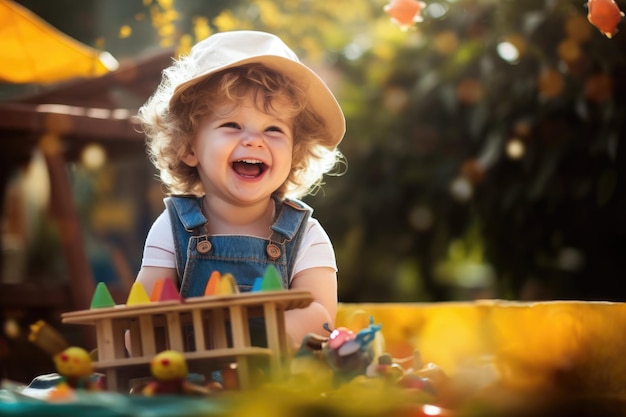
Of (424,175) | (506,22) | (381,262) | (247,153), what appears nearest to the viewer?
(247,153)

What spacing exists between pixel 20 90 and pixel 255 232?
322 centimetres

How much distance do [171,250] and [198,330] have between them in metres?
0.52

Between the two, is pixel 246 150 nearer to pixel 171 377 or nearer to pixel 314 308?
pixel 314 308

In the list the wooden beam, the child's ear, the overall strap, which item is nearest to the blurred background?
the wooden beam

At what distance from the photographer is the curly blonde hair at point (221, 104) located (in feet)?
5.90

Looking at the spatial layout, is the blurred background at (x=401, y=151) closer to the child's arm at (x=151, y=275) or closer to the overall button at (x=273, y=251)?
the overall button at (x=273, y=251)

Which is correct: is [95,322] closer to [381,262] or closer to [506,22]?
[506,22]

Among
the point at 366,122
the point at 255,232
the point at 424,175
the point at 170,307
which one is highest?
the point at 366,122

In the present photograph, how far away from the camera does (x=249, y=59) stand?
1.73 metres

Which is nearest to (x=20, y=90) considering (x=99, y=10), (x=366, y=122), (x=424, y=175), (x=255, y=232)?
(x=99, y=10)

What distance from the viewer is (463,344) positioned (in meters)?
2.15

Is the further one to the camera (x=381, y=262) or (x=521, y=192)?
(x=381, y=262)

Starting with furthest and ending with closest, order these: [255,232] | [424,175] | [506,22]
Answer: [424,175], [506,22], [255,232]

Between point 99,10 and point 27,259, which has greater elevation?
point 99,10
